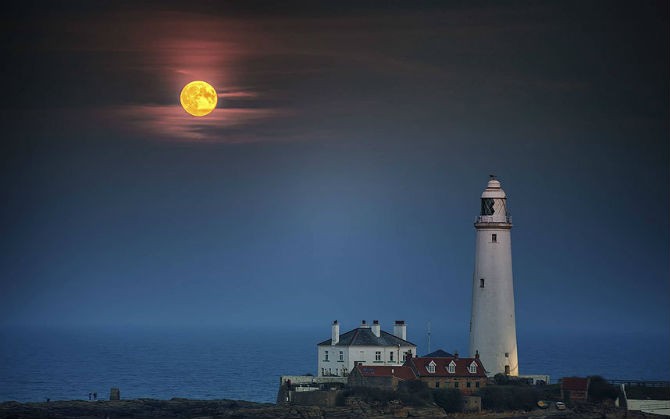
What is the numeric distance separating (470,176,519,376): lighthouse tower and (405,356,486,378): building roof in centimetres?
190

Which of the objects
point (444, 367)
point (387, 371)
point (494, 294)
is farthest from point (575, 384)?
point (387, 371)

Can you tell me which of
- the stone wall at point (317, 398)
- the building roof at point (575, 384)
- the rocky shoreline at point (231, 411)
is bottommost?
the rocky shoreline at point (231, 411)

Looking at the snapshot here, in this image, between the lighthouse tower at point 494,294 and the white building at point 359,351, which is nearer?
the lighthouse tower at point 494,294

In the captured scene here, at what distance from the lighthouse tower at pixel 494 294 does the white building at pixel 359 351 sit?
294cm

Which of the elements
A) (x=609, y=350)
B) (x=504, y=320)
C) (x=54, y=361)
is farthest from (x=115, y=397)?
(x=609, y=350)

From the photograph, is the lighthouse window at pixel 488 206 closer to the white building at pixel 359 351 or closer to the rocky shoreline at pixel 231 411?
the white building at pixel 359 351

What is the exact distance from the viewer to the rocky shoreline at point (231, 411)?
5244cm

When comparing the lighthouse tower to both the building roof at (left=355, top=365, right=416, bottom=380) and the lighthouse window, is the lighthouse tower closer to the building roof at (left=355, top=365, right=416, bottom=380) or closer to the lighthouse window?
the lighthouse window

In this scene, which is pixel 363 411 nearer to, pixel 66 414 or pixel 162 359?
pixel 66 414

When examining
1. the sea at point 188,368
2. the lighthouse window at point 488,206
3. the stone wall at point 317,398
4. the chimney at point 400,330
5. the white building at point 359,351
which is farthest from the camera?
the sea at point 188,368

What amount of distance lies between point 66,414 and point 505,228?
695 inches

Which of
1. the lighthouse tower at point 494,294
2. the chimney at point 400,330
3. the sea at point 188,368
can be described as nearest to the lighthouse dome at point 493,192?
the lighthouse tower at point 494,294

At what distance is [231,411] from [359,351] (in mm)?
6469

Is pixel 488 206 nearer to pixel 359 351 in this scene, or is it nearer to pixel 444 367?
pixel 444 367
